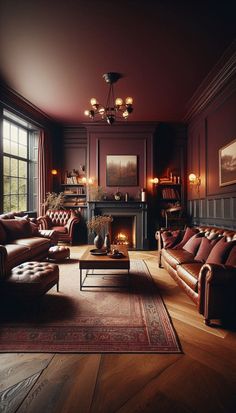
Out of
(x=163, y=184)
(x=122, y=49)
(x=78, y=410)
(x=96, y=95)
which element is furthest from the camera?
(x=163, y=184)

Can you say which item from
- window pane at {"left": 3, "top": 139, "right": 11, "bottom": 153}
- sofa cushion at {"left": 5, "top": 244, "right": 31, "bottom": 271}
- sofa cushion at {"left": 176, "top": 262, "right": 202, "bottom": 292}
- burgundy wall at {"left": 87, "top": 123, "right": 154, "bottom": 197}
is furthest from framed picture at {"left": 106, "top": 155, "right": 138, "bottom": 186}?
sofa cushion at {"left": 176, "top": 262, "right": 202, "bottom": 292}

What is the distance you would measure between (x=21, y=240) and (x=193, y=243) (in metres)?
2.80

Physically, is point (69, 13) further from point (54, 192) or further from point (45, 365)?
point (54, 192)

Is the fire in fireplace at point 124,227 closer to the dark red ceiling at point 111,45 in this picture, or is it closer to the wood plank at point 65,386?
the dark red ceiling at point 111,45

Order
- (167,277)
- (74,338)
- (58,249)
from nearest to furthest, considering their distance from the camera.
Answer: (74,338), (167,277), (58,249)

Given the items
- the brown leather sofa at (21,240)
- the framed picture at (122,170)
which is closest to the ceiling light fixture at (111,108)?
the framed picture at (122,170)

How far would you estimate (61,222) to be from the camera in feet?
20.9

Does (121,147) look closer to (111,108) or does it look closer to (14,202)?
(111,108)

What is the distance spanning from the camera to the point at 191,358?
1744 mm

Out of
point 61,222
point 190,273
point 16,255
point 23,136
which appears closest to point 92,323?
point 190,273

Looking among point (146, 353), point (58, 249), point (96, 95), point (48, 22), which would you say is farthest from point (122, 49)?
point (146, 353)

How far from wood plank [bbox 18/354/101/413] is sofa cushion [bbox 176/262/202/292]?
1201 mm

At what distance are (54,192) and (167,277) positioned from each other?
4.27 m

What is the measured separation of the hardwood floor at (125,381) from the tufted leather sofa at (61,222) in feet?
13.8
